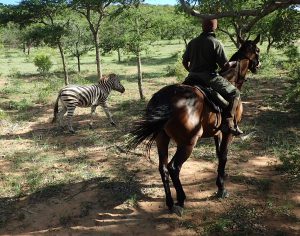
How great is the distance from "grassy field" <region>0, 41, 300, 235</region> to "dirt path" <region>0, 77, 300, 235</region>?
0.02 m

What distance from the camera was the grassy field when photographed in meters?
6.03

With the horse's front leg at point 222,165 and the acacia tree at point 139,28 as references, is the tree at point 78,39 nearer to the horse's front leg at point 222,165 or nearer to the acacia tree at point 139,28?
the acacia tree at point 139,28

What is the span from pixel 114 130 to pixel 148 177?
440 centimetres

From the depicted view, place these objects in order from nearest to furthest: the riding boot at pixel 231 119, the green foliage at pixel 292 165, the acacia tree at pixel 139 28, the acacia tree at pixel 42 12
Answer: the riding boot at pixel 231 119, the green foliage at pixel 292 165, the acacia tree at pixel 139 28, the acacia tree at pixel 42 12

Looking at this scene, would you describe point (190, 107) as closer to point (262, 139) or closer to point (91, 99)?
point (262, 139)

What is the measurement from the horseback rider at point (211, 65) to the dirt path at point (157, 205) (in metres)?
1.44

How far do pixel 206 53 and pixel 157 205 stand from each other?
9.74 feet

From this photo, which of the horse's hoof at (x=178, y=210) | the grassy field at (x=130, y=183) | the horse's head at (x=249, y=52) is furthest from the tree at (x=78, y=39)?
the horse's hoof at (x=178, y=210)

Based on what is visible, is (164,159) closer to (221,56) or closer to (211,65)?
(211,65)

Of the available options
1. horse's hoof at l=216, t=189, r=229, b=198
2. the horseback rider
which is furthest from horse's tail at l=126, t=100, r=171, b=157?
horse's hoof at l=216, t=189, r=229, b=198

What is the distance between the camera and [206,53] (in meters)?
6.16

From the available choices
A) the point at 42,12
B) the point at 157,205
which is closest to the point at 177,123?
the point at 157,205

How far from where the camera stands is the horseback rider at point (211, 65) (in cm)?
611

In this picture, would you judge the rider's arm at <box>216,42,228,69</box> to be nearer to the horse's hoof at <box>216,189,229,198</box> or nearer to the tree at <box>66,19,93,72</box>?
the horse's hoof at <box>216,189,229,198</box>
